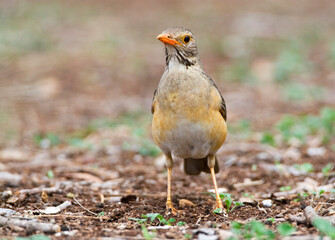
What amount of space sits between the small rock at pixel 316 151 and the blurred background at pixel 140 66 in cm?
28

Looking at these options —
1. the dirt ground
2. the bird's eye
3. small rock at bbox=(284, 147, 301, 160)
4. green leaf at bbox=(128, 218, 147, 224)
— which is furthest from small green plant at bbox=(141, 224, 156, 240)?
small rock at bbox=(284, 147, 301, 160)

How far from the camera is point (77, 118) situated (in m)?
10.7

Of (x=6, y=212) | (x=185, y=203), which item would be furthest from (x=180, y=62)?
(x=6, y=212)

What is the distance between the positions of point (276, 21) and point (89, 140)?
13085 mm

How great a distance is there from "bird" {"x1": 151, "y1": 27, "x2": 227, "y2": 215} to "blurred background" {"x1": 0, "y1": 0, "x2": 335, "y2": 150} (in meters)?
2.80

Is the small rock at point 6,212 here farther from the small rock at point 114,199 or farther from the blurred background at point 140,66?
Answer: the blurred background at point 140,66

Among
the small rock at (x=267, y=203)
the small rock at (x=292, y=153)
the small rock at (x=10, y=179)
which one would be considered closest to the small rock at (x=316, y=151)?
the small rock at (x=292, y=153)

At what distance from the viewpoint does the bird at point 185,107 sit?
5.52 meters

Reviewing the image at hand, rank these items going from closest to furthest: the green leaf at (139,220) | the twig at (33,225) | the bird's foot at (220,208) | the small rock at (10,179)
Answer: the twig at (33,225) → the green leaf at (139,220) → the bird's foot at (220,208) → the small rock at (10,179)

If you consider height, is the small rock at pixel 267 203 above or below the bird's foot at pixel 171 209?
above

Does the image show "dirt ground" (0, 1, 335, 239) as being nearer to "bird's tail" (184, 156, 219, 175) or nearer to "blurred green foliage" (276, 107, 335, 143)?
"blurred green foliage" (276, 107, 335, 143)

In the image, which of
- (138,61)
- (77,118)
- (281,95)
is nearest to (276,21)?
(138,61)

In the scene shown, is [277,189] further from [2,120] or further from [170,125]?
[2,120]

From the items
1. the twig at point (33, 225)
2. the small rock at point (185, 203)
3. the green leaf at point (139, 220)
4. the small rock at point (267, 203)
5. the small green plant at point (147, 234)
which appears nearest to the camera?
the small green plant at point (147, 234)
